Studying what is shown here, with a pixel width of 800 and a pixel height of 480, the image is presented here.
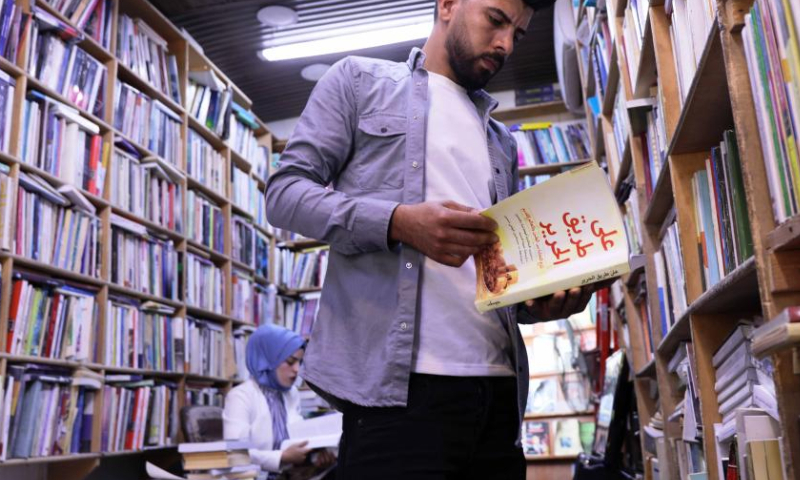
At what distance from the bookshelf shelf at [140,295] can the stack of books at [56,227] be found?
0.15 meters

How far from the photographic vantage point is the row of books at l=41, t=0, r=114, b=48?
312 centimetres

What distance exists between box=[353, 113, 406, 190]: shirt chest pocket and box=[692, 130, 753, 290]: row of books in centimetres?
54

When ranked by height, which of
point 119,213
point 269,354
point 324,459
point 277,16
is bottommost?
point 324,459

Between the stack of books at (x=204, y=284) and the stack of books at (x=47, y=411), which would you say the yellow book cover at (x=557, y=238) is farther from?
the stack of books at (x=204, y=284)

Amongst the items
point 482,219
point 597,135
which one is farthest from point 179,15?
point 482,219

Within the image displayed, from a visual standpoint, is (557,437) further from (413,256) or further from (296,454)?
(413,256)

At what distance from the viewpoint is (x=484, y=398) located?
1.09 m

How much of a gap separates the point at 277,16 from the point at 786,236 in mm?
3615

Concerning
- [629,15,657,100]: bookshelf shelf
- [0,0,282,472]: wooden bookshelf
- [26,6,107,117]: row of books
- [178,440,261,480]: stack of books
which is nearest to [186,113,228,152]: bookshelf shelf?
[0,0,282,472]: wooden bookshelf

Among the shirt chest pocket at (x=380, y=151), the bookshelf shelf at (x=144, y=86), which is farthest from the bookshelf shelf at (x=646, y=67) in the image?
the bookshelf shelf at (x=144, y=86)

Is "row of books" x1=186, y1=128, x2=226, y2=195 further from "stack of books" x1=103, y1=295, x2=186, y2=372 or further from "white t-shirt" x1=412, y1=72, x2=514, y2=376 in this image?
"white t-shirt" x1=412, y1=72, x2=514, y2=376

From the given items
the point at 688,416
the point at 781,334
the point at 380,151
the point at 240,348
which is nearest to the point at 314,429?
the point at 240,348

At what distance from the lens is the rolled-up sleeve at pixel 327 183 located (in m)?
1.06

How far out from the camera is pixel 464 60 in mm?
1330
